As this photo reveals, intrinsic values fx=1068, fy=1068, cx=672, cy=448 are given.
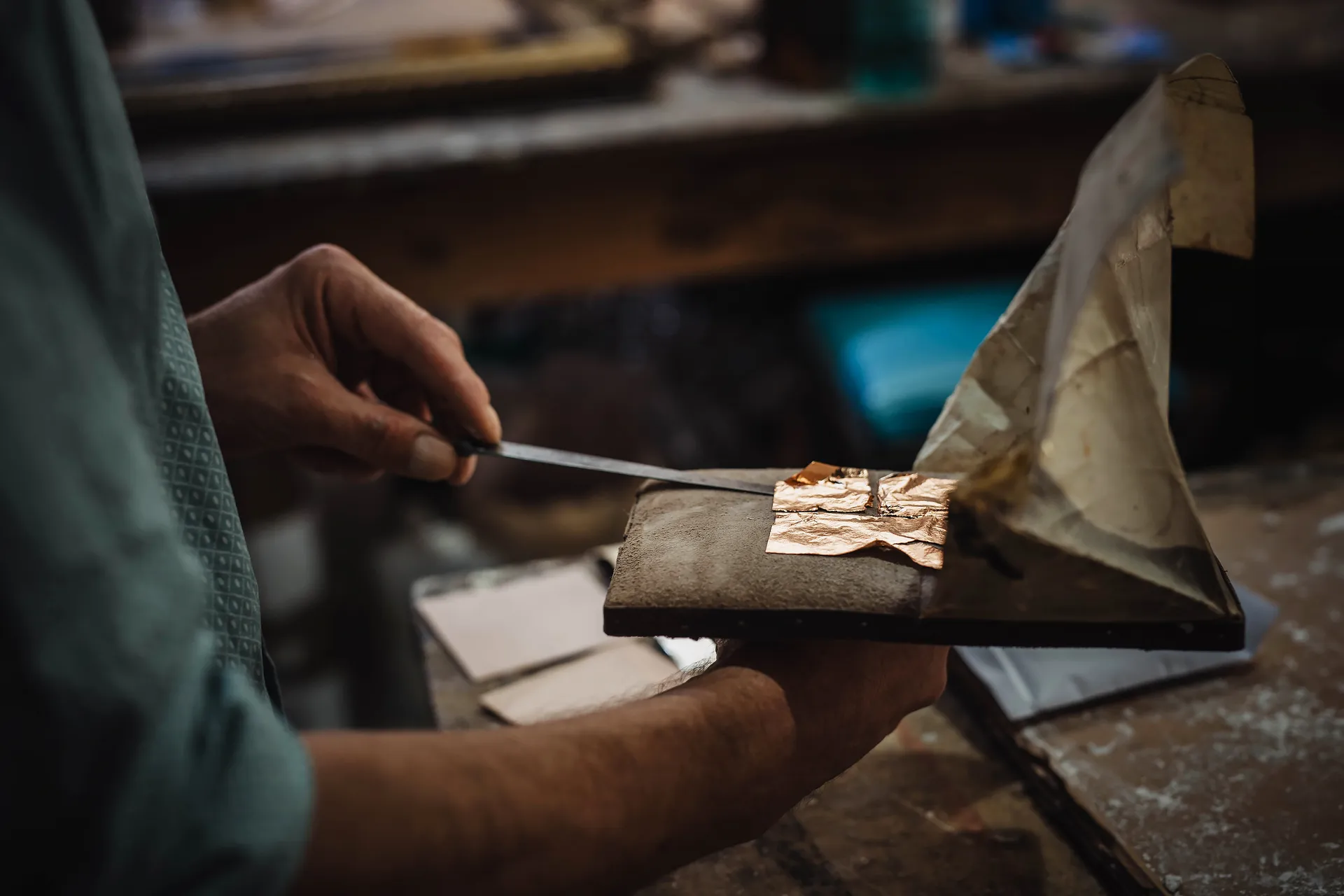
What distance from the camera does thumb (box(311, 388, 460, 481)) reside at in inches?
37.8

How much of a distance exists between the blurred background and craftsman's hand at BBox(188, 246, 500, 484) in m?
0.71

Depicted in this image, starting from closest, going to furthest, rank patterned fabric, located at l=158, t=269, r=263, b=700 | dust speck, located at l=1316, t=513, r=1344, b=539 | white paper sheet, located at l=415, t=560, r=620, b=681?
patterned fabric, located at l=158, t=269, r=263, b=700 < white paper sheet, located at l=415, t=560, r=620, b=681 < dust speck, located at l=1316, t=513, r=1344, b=539

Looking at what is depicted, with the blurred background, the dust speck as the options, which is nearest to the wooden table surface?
the dust speck

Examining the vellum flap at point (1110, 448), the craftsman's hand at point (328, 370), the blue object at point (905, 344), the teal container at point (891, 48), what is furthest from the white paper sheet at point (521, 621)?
the teal container at point (891, 48)

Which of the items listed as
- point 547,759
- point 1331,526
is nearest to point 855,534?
point 547,759

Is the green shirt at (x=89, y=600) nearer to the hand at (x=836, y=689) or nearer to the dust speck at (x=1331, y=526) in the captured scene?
the hand at (x=836, y=689)

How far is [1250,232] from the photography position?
2.51 feet

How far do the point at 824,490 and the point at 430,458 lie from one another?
37 centimetres

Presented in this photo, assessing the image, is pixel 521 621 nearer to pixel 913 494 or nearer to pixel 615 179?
pixel 913 494

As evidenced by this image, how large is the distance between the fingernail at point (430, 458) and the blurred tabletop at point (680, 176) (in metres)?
0.96

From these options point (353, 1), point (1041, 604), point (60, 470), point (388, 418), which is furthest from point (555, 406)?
point (60, 470)

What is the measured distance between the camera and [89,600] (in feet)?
1.43

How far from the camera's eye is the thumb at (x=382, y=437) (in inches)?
37.8

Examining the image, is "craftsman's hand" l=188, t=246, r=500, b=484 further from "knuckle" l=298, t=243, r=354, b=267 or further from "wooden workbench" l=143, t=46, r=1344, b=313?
"wooden workbench" l=143, t=46, r=1344, b=313
